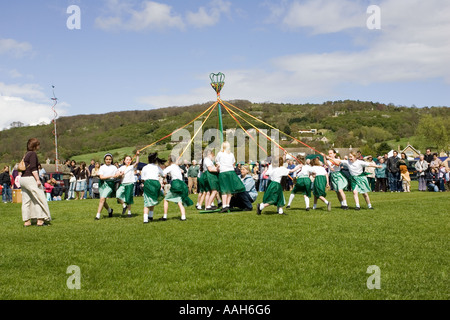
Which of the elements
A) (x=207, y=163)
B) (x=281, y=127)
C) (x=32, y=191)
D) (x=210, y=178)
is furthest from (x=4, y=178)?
(x=281, y=127)

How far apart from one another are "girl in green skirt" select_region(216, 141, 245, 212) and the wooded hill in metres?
47.8

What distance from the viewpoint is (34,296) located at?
204 inches

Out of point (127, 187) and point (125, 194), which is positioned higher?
point (127, 187)

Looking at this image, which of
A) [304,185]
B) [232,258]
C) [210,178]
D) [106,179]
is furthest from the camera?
[304,185]

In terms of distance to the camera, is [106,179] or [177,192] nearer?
[177,192]

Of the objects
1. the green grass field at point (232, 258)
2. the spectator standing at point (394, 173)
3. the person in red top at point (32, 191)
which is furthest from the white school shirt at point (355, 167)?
the spectator standing at point (394, 173)

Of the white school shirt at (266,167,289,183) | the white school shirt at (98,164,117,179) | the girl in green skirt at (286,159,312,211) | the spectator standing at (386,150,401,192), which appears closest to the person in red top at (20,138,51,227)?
the white school shirt at (98,164,117,179)

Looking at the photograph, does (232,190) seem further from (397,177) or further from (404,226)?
(397,177)

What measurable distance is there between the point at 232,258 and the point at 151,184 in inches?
201

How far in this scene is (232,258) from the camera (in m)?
6.90

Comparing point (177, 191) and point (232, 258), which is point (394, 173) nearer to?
point (177, 191)

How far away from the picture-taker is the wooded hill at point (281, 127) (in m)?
82.4

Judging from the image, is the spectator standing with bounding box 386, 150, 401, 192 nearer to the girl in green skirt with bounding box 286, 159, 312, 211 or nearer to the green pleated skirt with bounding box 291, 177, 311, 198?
the girl in green skirt with bounding box 286, 159, 312, 211

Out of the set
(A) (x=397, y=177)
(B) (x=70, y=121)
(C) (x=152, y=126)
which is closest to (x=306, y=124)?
(C) (x=152, y=126)
